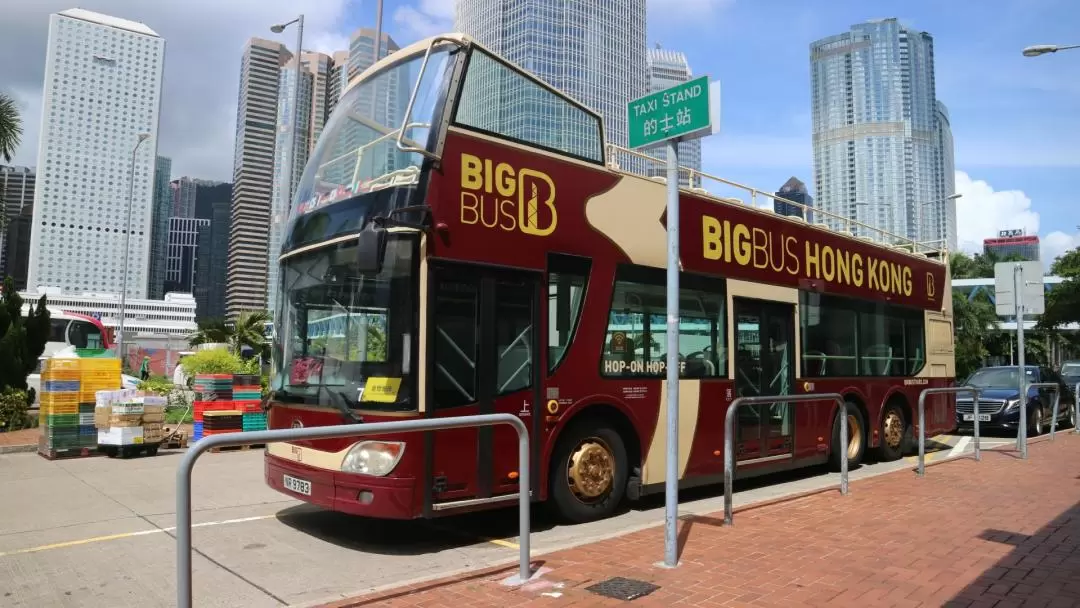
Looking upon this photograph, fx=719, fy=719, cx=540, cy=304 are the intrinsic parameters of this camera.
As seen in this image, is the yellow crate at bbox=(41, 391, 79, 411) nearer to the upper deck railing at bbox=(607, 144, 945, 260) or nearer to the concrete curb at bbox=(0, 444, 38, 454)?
the concrete curb at bbox=(0, 444, 38, 454)

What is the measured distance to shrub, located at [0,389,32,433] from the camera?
14.9 metres

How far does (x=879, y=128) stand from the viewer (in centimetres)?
5928

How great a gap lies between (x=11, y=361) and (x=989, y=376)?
2235 cm

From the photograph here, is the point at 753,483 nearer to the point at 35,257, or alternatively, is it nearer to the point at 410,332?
the point at 410,332

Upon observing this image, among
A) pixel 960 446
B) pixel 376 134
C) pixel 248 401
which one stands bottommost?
pixel 960 446

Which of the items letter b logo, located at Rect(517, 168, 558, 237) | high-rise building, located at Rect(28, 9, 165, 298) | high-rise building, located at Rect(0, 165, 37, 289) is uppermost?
high-rise building, located at Rect(28, 9, 165, 298)

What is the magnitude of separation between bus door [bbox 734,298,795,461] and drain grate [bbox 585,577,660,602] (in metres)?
3.78

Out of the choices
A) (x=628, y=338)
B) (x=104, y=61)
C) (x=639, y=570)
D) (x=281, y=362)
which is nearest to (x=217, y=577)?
(x=281, y=362)

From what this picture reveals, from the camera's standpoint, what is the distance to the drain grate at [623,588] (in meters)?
4.36

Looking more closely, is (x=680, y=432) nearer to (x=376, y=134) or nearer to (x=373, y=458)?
(x=373, y=458)

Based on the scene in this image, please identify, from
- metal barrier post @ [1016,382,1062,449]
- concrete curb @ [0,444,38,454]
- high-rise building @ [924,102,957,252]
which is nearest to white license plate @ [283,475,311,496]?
concrete curb @ [0,444,38,454]

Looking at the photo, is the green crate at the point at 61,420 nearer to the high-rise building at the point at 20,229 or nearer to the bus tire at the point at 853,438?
the bus tire at the point at 853,438

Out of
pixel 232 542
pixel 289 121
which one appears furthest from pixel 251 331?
pixel 232 542

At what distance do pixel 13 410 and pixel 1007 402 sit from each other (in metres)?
20.8
